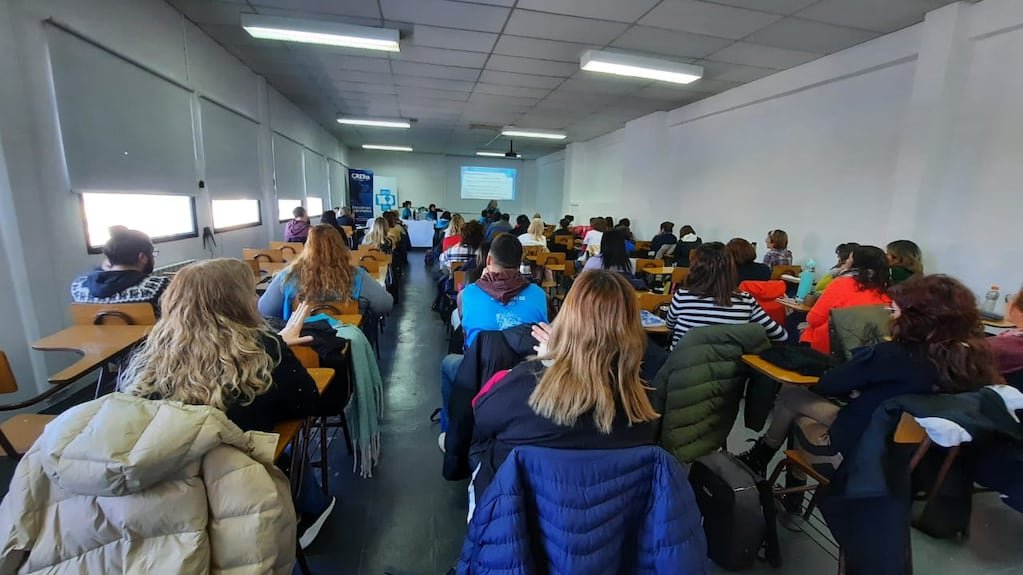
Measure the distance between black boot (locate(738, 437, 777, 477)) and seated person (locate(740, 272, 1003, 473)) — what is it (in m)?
0.58

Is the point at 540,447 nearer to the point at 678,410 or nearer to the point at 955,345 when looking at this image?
the point at 678,410

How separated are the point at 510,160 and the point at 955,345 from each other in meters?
16.0

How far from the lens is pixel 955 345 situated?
5.14ft

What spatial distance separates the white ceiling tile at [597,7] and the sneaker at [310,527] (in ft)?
13.0

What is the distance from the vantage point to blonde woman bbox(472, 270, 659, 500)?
110 centimetres

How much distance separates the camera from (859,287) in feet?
8.72

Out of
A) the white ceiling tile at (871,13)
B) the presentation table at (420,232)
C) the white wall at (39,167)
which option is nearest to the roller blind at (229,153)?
the white wall at (39,167)

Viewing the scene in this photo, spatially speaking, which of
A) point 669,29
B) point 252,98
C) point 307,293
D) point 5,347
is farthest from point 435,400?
point 252,98

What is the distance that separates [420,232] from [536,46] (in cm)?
806

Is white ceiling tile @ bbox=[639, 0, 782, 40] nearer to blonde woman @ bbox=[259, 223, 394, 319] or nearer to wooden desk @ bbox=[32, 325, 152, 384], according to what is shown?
blonde woman @ bbox=[259, 223, 394, 319]

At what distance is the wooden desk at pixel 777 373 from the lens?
6.02 feet

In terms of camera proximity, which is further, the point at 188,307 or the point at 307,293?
the point at 307,293

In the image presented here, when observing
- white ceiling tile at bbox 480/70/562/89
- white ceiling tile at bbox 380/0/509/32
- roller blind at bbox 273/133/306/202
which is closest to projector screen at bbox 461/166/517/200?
roller blind at bbox 273/133/306/202

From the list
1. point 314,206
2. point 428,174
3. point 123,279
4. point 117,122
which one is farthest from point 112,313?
point 428,174
